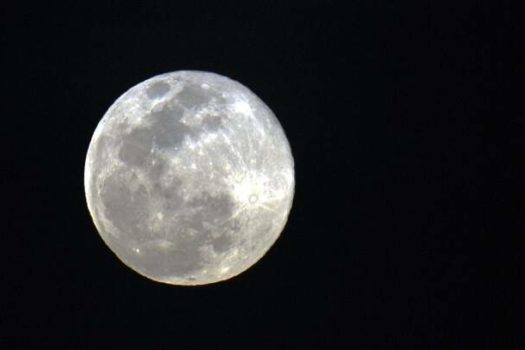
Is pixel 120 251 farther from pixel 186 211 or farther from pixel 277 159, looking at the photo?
pixel 277 159

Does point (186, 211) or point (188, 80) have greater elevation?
point (188, 80)

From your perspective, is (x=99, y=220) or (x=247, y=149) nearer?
(x=247, y=149)

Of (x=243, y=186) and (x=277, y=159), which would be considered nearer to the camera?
(x=243, y=186)

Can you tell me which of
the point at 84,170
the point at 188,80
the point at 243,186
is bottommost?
the point at 243,186

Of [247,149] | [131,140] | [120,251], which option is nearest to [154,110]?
[131,140]

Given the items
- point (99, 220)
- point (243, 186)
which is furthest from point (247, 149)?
point (99, 220)

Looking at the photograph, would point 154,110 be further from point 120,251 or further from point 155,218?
point 120,251
